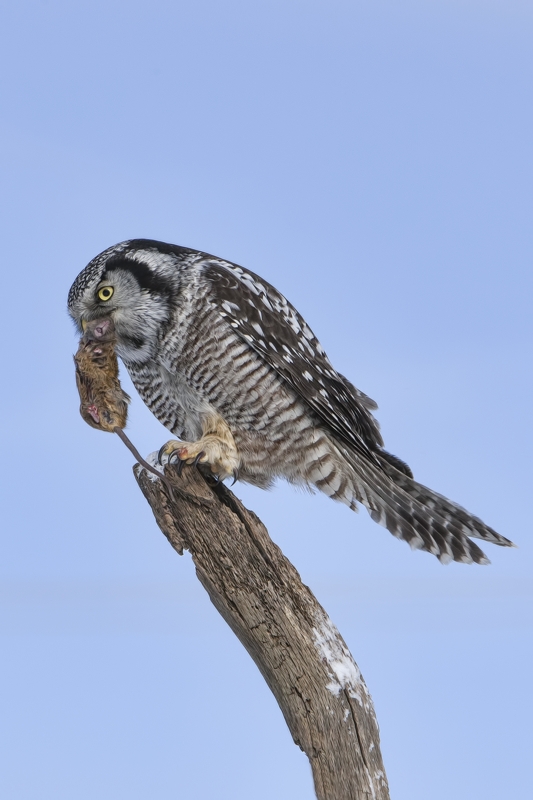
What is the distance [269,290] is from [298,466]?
3.12 ft

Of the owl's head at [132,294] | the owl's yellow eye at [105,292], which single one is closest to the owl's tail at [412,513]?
the owl's head at [132,294]

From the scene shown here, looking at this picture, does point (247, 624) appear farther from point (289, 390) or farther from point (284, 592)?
point (289, 390)

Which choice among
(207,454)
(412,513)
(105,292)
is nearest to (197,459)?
(207,454)

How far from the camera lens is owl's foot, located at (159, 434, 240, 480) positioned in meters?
4.10

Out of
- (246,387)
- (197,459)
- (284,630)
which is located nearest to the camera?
(284,630)

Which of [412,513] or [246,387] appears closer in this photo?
[246,387]

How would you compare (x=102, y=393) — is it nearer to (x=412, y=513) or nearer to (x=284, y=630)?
(x=284, y=630)

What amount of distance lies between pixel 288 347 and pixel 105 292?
0.96 meters

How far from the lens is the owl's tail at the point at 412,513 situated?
4.55m

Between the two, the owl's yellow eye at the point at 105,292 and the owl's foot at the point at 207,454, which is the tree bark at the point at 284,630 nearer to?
the owl's foot at the point at 207,454

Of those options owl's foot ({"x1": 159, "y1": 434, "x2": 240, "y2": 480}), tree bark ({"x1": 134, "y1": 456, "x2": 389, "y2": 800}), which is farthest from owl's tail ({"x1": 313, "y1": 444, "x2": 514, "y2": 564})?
tree bark ({"x1": 134, "y1": 456, "x2": 389, "y2": 800})

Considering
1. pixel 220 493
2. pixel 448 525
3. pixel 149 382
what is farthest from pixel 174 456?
pixel 448 525

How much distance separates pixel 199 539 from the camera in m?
4.01

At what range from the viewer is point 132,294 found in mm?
4453
